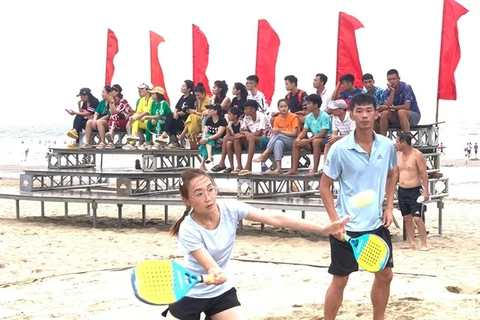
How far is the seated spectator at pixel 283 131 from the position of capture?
461 inches

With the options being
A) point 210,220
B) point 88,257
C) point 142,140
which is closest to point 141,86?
point 142,140

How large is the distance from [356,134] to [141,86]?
31.3ft

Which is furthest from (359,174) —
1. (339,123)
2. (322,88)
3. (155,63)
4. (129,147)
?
(155,63)

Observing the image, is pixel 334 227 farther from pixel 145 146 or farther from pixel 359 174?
pixel 145 146

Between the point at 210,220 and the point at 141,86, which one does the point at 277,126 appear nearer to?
the point at 141,86

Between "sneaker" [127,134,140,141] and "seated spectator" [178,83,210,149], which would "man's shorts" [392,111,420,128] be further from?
"sneaker" [127,134,140,141]

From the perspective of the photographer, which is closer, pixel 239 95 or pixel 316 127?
pixel 316 127

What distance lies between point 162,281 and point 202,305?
A: 0.47 metres

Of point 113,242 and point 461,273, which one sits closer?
point 461,273

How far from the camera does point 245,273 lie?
845 centimetres

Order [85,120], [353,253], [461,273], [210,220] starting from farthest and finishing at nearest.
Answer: [85,120]
[461,273]
[353,253]
[210,220]

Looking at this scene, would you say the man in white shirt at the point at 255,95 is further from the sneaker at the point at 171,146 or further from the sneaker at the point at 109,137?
the sneaker at the point at 109,137

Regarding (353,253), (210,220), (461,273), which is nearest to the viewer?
(210,220)

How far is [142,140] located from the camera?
1429cm
